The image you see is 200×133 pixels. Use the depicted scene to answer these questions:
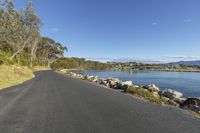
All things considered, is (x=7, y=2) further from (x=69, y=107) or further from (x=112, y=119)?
(x=112, y=119)

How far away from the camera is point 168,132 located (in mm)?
7664

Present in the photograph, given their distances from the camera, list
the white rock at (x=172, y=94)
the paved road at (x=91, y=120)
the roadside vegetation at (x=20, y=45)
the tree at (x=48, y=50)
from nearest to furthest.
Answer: the paved road at (x=91, y=120), the white rock at (x=172, y=94), the roadside vegetation at (x=20, y=45), the tree at (x=48, y=50)

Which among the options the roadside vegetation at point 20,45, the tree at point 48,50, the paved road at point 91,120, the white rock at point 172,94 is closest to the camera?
the paved road at point 91,120

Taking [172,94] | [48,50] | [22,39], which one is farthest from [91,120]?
[48,50]

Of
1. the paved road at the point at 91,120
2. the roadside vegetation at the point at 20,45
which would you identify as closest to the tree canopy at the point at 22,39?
the roadside vegetation at the point at 20,45

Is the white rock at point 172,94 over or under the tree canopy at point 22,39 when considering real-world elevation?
under

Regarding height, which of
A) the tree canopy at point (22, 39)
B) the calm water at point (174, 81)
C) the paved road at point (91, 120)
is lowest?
the calm water at point (174, 81)

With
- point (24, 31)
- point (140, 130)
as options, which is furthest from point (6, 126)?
point (24, 31)

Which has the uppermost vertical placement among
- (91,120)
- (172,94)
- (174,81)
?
(91,120)

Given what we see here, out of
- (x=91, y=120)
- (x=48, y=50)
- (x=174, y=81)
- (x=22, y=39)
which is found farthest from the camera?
A: (x=48, y=50)

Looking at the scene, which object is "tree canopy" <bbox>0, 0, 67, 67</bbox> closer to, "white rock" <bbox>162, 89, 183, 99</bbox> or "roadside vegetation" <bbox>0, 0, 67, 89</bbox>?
"roadside vegetation" <bbox>0, 0, 67, 89</bbox>

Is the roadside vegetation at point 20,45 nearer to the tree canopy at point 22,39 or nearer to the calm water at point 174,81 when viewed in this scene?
the tree canopy at point 22,39

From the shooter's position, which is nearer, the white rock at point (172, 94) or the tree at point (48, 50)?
the white rock at point (172, 94)

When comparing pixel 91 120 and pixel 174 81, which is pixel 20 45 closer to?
pixel 174 81
